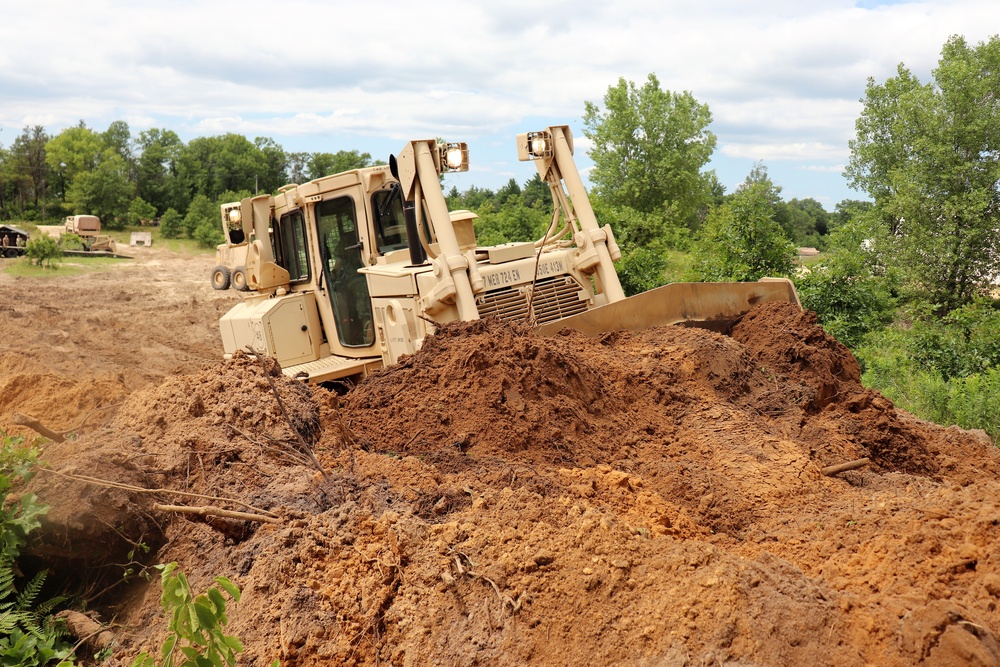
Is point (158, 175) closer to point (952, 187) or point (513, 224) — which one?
point (513, 224)

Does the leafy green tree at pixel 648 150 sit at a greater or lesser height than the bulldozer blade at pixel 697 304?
greater

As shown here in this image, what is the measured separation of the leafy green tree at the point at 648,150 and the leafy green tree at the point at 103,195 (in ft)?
109

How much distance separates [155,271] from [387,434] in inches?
1188

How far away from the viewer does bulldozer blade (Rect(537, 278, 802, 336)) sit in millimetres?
7180

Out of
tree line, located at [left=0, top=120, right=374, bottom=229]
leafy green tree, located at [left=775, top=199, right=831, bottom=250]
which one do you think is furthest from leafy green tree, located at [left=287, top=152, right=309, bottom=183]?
leafy green tree, located at [left=775, top=199, right=831, bottom=250]

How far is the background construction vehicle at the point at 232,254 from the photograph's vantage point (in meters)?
9.42

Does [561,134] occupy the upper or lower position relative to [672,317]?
upper

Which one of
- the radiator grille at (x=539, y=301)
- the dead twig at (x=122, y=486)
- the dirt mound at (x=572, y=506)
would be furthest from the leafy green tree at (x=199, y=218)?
the dead twig at (x=122, y=486)

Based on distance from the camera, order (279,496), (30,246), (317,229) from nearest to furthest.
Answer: (279,496), (317,229), (30,246)

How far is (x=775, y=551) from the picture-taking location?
3.86 m

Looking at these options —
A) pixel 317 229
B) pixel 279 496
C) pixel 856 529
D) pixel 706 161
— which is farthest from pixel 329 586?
pixel 706 161

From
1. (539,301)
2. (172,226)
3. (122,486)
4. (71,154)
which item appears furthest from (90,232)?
(122,486)

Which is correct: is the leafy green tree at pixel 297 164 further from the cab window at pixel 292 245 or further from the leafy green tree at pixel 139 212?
the cab window at pixel 292 245

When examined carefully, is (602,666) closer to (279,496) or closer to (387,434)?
(279,496)
